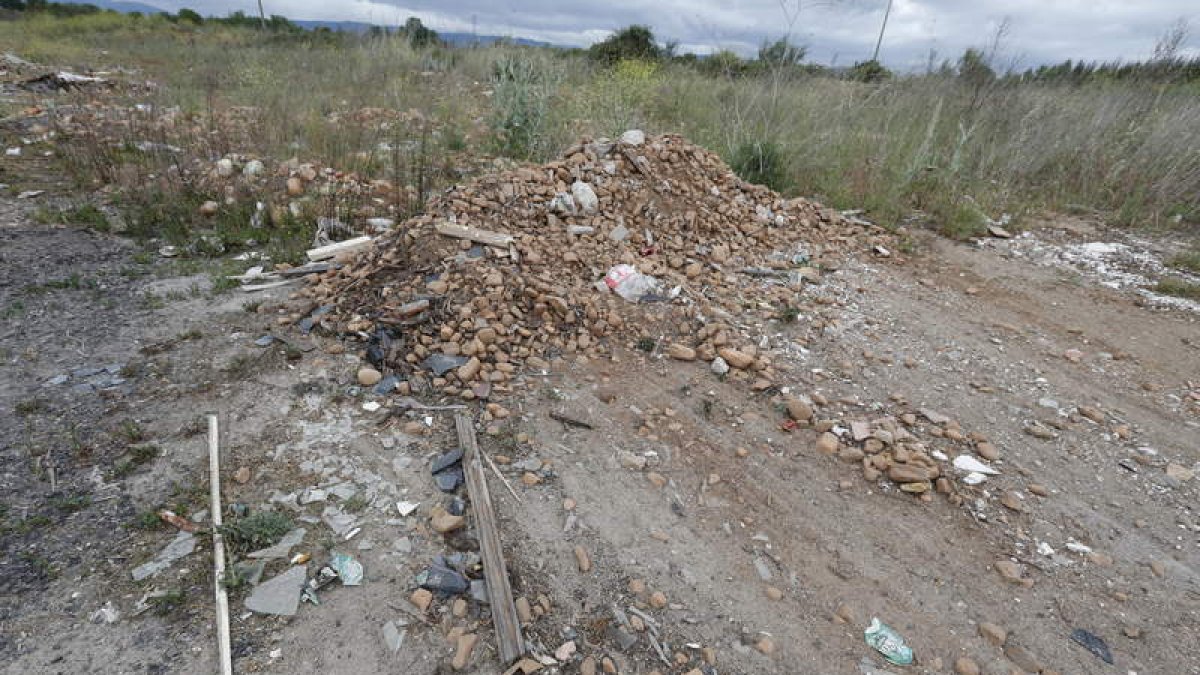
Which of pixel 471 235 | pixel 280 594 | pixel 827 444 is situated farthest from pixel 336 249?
pixel 827 444

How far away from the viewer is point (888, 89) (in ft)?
24.3

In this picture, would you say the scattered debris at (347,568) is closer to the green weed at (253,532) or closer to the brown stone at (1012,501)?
the green weed at (253,532)

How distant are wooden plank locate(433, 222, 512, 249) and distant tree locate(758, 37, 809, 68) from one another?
15.0 feet

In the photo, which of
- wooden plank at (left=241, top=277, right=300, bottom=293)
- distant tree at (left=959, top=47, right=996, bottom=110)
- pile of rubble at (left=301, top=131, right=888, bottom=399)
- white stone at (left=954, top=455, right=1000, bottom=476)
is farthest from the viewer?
distant tree at (left=959, top=47, right=996, bottom=110)

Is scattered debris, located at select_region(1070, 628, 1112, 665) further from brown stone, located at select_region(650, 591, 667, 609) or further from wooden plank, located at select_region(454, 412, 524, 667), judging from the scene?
wooden plank, located at select_region(454, 412, 524, 667)

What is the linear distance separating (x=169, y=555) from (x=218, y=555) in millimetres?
171

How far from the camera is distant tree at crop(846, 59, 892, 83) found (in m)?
7.83

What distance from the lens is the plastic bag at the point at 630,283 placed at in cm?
327

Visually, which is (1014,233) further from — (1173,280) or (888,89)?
(888,89)

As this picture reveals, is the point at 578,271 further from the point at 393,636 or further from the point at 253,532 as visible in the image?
the point at 393,636

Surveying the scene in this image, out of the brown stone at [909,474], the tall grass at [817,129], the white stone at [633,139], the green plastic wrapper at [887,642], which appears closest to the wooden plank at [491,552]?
the green plastic wrapper at [887,642]

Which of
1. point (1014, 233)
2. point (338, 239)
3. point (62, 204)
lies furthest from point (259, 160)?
point (1014, 233)

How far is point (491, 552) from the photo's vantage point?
1.83 metres

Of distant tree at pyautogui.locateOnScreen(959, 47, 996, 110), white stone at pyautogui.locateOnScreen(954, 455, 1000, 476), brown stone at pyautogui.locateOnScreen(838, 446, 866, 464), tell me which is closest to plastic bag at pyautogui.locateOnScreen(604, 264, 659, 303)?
brown stone at pyautogui.locateOnScreen(838, 446, 866, 464)
